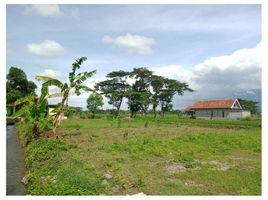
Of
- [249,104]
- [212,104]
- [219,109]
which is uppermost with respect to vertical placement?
[212,104]

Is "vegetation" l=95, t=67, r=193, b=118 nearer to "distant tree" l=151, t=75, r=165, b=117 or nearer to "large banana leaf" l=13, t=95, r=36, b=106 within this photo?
"distant tree" l=151, t=75, r=165, b=117

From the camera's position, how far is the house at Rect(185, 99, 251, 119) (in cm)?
3758

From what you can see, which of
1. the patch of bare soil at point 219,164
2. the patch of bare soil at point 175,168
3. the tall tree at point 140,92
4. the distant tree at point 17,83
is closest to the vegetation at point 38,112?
the patch of bare soil at point 175,168

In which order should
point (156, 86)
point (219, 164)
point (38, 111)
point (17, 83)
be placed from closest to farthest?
point (219, 164) → point (38, 111) → point (17, 83) → point (156, 86)

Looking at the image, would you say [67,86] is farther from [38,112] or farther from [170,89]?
[170,89]

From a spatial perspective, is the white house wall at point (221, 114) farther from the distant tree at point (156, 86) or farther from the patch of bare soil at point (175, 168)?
the patch of bare soil at point (175, 168)

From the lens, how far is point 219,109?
129 feet

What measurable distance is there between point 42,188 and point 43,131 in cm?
830

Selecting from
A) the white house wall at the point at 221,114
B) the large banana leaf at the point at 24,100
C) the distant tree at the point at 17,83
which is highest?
the distant tree at the point at 17,83

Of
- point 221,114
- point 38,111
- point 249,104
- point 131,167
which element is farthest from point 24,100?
point 249,104

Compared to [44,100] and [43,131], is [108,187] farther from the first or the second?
[43,131]

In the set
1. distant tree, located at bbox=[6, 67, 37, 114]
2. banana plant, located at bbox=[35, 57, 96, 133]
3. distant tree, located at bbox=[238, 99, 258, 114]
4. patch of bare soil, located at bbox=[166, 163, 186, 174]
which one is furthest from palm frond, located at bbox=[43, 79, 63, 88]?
distant tree, located at bbox=[238, 99, 258, 114]

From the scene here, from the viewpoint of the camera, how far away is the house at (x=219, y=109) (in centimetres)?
3758
